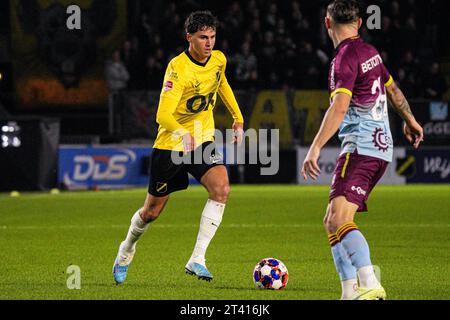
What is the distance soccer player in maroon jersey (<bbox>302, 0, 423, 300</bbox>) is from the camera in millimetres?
6820

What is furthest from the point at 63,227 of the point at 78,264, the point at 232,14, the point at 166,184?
the point at 232,14

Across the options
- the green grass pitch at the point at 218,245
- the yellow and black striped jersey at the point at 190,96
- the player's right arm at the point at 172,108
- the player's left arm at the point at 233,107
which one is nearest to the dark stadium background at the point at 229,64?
the green grass pitch at the point at 218,245

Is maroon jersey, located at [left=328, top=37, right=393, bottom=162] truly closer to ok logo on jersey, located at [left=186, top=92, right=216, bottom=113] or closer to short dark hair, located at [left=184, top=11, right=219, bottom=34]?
short dark hair, located at [left=184, top=11, right=219, bottom=34]

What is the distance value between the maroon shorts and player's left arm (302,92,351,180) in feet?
0.90

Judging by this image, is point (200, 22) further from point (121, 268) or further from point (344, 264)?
point (344, 264)

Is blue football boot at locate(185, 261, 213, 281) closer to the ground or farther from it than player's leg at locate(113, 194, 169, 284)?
closer to the ground

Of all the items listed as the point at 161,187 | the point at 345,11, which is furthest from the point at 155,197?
the point at 345,11

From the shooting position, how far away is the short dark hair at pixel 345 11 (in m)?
6.92

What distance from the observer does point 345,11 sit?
22.7ft

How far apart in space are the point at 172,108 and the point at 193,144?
340mm

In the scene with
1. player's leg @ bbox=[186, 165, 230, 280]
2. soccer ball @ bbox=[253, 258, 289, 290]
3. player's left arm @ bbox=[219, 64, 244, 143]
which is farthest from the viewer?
player's left arm @ bbox=[219, 64, 244, 143]

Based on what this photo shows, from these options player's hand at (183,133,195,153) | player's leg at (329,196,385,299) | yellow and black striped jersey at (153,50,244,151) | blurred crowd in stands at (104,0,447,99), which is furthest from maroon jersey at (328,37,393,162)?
blurred crowd in stands at (104,0,447,99)

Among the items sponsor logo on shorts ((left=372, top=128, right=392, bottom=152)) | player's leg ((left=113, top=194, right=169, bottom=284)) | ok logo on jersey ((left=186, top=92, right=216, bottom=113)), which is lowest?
player's leg ((left=113, top=194, right=169, bottom=284))

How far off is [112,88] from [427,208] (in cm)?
909
